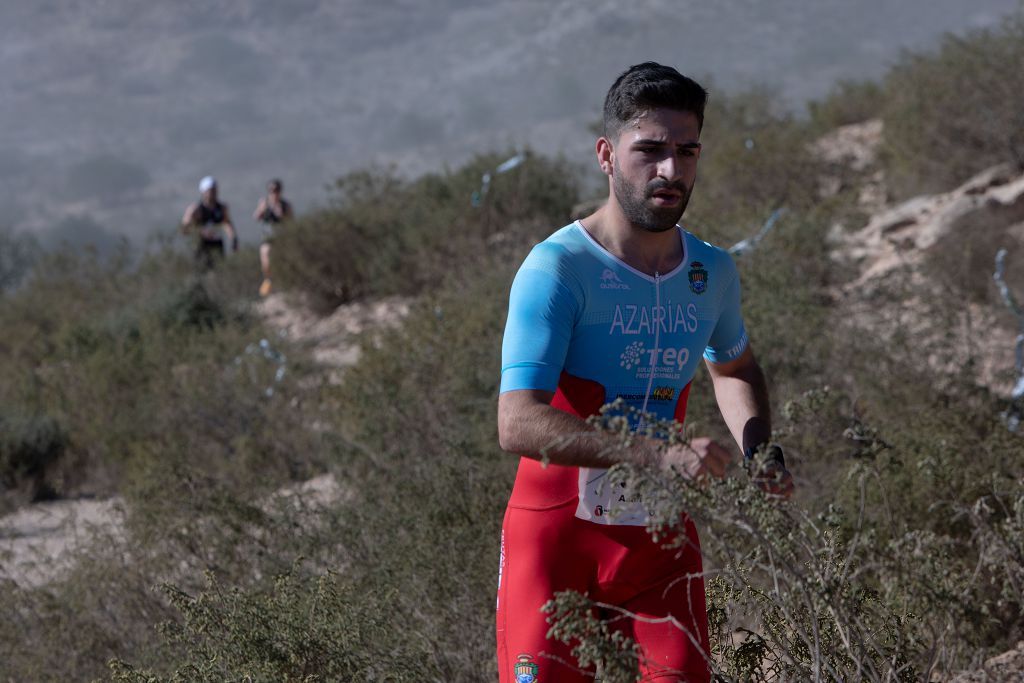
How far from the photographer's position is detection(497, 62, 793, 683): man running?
2.58m

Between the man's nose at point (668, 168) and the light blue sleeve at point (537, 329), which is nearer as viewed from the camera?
the light blue sleeve at point (537, 329)

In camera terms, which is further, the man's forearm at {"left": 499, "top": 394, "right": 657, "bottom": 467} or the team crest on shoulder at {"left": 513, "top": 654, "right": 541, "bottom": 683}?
the team crest on shoulder at {"left": 513, "top": 654, "right": 541, "bottom": 683}

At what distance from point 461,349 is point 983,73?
713 centimetres

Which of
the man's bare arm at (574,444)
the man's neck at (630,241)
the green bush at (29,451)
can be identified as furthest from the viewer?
the green bush at (29,451)

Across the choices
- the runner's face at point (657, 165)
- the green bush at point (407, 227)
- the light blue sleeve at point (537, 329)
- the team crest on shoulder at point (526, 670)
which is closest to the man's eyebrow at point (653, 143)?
the runner's face at point (657, 165)

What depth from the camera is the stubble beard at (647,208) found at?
2650 millimetres

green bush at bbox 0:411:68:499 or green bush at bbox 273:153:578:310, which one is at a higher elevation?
green bush at bbox 273:153:578:310

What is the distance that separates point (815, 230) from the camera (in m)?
9.82

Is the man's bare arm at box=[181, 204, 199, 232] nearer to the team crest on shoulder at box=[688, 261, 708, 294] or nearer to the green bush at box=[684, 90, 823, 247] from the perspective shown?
the green bush at box=[684, 90, 823, 247]

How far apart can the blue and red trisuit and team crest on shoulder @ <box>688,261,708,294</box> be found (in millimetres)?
67

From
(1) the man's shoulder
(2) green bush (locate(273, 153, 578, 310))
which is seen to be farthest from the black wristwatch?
(2) green bush (locate(273, 153, 578, 310))

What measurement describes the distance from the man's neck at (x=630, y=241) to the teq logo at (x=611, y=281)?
53 millimetres

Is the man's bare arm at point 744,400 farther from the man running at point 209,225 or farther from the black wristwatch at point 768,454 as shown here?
the man running at point 209,225

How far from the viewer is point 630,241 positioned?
275 cm
